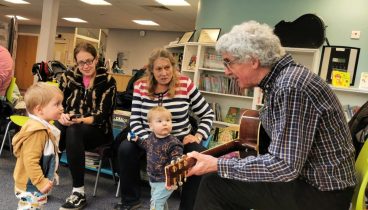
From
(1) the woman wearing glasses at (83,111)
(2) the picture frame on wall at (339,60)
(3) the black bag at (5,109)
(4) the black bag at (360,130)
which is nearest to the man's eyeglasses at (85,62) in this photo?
(1) the woman wearing glasses at (83,111)

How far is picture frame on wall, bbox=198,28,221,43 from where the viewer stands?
518cm

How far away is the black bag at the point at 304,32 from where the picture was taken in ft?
14.4

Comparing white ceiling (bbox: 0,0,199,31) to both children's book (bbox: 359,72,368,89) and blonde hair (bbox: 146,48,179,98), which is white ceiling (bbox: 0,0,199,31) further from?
blonde hair (bbox: 146,48,179,98)

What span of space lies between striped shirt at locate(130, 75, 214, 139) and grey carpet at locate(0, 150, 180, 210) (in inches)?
23.9

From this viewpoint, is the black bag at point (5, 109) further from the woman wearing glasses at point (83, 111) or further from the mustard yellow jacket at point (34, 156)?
the mustard yellow jacket at point (34, 156)

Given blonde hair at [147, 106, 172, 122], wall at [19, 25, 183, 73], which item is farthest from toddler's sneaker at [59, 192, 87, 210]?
wall at [19, 25, 183, 73]

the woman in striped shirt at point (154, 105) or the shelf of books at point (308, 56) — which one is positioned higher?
the shelf of books at point (308, 56)

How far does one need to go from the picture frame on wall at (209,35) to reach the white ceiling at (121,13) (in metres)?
1.77

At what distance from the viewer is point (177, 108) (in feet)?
8.02

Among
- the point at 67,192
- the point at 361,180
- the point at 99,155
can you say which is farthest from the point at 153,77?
the point at 361,180

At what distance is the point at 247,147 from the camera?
1.90 metres

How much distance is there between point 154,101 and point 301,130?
4.48 feet

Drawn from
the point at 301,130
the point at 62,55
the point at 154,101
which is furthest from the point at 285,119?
the point at 62,55

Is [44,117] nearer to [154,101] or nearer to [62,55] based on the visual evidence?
[154,101]
